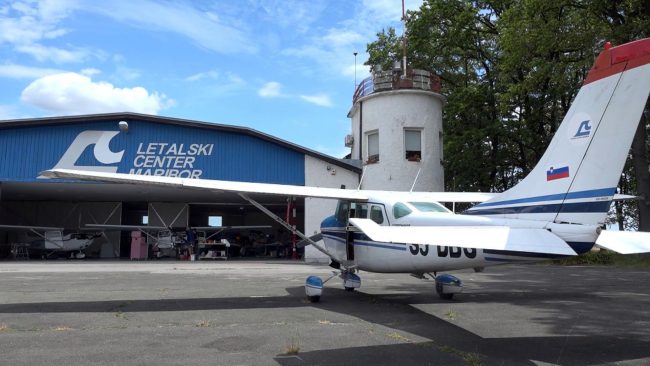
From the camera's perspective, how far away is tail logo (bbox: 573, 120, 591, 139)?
593 cm

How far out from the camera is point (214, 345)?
5.98 meters

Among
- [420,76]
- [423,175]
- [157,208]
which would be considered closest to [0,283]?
[423,175]

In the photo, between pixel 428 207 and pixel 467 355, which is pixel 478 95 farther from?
pixel 467 355

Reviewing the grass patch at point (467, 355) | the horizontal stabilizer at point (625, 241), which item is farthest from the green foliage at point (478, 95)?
the grass patch at point (467, 355)

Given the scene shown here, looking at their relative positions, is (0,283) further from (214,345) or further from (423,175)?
(423,175)

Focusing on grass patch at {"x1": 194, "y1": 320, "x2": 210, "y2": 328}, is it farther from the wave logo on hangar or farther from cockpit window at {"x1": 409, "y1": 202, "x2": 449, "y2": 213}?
the wave logo on hangar

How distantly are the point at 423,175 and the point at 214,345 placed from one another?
20.3 metres

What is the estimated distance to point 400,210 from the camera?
9.09 m

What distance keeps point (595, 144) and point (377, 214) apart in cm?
448

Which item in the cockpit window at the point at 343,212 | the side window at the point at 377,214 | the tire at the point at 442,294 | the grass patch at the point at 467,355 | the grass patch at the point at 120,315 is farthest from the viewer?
the cockpit window at the point at 343,212

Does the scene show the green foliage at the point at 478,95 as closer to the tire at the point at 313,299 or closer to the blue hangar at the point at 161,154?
the blue hangar at the point at 161,154

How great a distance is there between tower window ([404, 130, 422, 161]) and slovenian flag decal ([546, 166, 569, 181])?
18.6 m

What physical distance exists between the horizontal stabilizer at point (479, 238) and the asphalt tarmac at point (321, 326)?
4.00 ft

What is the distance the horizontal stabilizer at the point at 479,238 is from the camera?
521cm
